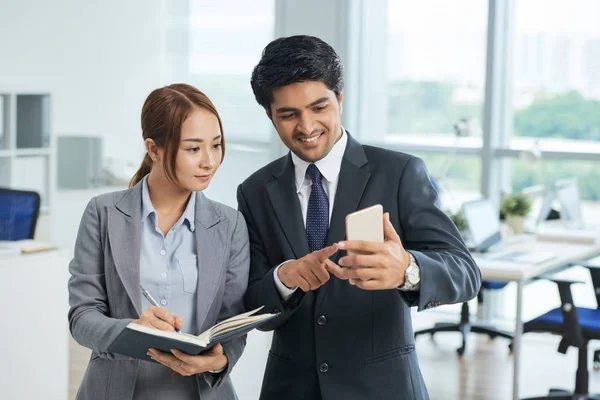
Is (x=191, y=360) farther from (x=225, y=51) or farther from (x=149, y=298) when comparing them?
(x=225, y=51)

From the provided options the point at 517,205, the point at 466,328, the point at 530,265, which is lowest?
the point at 466,328

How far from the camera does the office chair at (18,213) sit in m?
5.27

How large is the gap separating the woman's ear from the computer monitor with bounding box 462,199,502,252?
343 centimetres

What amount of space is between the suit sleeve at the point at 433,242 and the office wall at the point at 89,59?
516 centimetres

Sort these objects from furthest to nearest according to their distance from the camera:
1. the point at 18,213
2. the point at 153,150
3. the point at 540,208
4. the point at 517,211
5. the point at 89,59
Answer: the point at 89,59
the point at 540,208
the point at 517,211
the point at 18,213
the point at 153,150

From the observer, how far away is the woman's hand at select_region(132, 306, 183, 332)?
70.2 inches

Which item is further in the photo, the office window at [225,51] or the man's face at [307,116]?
the office window at [225,51]

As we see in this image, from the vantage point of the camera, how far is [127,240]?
1.97 metres

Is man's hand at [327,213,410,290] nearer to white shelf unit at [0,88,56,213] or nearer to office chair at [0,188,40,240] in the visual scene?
office chair at [0,188,40,240]

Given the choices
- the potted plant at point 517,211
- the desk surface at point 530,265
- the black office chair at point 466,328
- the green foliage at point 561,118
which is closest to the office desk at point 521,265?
the desk surface at point 530,265

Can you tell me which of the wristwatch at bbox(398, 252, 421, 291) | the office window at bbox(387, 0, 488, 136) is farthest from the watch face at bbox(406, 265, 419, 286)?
the office window at bbox(387, 0, 488, 136)

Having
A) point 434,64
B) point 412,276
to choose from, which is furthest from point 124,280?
point 434,64

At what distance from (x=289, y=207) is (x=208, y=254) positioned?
0.21 metres

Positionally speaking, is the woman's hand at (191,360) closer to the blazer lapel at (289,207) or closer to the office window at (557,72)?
the blazer lapel at (289,207)
